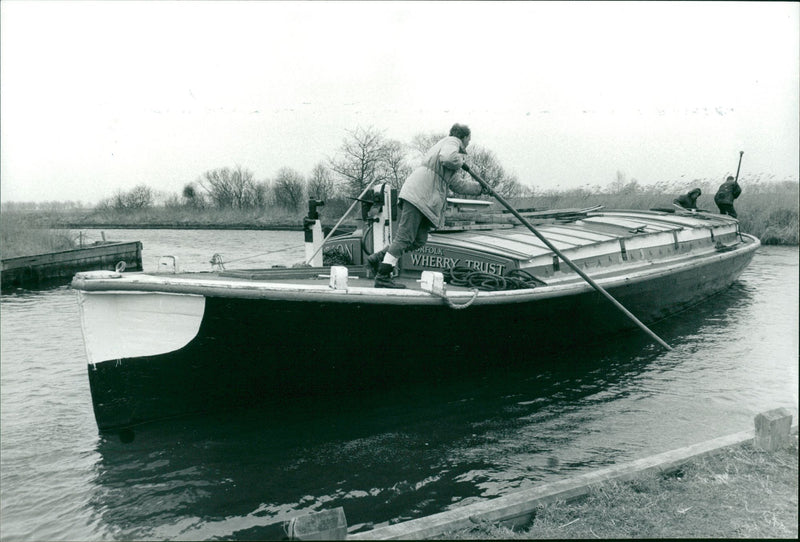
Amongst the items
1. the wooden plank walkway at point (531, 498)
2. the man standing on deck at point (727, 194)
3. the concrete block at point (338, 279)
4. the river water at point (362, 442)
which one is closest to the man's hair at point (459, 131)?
the concrete block at point (338, 279)

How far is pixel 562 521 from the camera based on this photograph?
12.9 ft

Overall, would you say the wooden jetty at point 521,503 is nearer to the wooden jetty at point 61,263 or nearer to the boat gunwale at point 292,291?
the boat gunwale at point 292,291

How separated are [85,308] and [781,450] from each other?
612 cm

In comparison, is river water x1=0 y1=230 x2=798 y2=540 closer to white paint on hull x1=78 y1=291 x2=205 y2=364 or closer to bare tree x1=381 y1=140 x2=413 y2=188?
white paint on hull x1=78 y1=291 x2=205 y2=364

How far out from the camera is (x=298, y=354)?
6344 millimetres

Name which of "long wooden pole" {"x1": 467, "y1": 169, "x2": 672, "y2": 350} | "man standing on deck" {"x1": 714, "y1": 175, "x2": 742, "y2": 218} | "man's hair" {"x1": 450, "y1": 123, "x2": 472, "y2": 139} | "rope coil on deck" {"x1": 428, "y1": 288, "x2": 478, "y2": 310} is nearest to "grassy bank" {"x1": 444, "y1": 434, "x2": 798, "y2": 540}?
"rope coil on deck" {"x1": 428, "y1": 288, "x2": 478, "y2": 310}

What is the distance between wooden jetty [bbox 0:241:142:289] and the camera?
19594mm

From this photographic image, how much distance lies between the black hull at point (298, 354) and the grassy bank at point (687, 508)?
278 centimetres

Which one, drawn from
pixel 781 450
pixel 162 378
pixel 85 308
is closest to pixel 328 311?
pixel 162 378

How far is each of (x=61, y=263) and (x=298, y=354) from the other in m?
18.7

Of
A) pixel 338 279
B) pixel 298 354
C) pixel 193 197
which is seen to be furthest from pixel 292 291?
pixel 193 197

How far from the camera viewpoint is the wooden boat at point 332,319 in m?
5.84

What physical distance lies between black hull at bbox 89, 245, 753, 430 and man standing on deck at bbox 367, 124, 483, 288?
2.07ft

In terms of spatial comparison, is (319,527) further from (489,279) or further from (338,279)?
(489,279)
